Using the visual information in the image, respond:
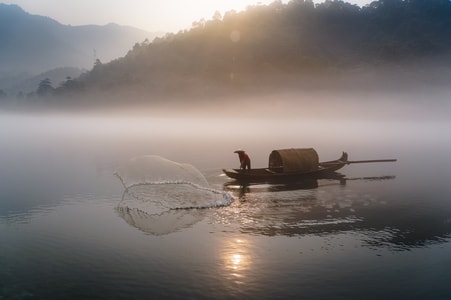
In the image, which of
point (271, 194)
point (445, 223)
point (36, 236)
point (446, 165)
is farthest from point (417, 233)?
point (446, 165)

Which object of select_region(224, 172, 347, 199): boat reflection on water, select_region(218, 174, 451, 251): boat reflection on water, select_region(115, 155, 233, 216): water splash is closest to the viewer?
select_region(218, 174, 451, 251): boat reflection on water

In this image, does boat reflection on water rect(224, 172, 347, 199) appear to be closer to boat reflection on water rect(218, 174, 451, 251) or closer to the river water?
boat reflection on water rect(218, 174, 451, 251)

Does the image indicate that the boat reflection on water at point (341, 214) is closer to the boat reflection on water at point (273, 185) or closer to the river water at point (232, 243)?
the boat reflection on water at point (273, 185)

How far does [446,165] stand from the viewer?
79938mm

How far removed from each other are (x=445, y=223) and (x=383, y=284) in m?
16.5

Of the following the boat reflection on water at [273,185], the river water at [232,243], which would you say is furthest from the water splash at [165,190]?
the boat reflection on water at [273,185]

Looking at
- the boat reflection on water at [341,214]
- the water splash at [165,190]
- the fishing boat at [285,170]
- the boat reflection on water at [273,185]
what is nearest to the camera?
the boat reflection on water at [341,214]

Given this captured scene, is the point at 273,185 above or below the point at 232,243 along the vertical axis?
above

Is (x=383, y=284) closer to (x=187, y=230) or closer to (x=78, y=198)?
(x=187, y=230)

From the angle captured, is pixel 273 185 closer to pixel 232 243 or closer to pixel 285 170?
pixel 285 170

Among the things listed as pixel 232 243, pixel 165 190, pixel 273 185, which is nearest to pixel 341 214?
pixel 232 243

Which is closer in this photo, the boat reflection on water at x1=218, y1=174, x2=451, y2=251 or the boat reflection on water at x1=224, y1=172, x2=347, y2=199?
the boat reflection on water at x1=218, y1=174, x2=451, y2=251

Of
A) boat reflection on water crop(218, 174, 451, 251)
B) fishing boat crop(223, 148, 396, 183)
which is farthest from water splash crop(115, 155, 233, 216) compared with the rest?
fishing boat crop(223, 148, 396, 183)

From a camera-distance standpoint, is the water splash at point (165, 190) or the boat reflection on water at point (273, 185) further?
the boat reflection on water at point (273, 185)
